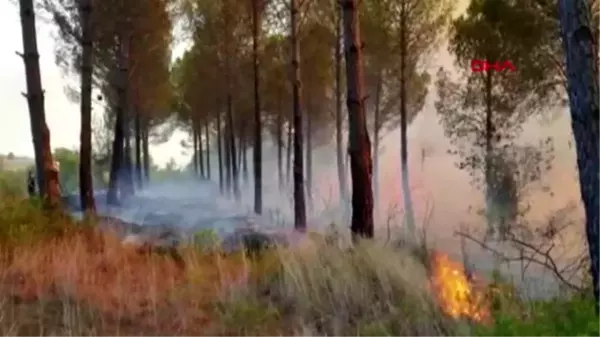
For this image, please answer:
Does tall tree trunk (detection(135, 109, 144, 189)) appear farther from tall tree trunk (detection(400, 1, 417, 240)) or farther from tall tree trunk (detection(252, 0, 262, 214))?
tall tree trunk (detection(400, 1, 417, 240))

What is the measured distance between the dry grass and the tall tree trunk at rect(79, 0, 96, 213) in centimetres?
715

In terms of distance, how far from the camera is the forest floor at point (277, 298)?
4574mm

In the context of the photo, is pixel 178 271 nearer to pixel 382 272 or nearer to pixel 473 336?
pixel 382 272

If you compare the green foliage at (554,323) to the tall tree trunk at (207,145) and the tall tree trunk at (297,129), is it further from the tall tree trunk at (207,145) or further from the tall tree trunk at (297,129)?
the tall tree trunk at (207,145)

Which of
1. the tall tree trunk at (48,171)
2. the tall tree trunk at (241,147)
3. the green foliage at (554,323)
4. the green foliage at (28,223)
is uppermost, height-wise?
the tall tree trunk at (241,147)

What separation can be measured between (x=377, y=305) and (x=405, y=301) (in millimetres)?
203

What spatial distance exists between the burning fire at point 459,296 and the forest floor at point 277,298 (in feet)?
0.04

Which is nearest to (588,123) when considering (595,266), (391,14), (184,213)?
(595,266)

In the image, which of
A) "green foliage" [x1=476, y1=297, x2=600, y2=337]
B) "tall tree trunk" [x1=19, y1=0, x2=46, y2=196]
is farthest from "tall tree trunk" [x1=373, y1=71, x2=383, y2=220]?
"green foliage" [x1=476, y1=297, x2=600, y2=337]

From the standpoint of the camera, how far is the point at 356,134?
902 cm

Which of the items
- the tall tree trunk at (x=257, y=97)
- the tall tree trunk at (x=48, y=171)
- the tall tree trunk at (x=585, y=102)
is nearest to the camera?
the tall tree trunk at (x=585, y=102)

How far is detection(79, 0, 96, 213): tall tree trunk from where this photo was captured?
1380 centimetres

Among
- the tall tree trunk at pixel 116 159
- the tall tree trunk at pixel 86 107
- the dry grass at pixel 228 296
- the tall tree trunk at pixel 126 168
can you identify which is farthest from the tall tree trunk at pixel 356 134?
the tall tree trunk at pixel 126 168

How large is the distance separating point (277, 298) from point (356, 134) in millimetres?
3579
